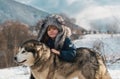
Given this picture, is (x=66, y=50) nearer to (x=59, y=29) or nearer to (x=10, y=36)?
(x=59, y=29)

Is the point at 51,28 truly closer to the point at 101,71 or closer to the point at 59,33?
the point at 59,33

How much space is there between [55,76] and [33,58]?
0.52m

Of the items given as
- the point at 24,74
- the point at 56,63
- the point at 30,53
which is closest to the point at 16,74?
the point at 24,74

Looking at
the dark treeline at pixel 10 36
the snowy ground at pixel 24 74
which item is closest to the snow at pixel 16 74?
the snowy ground at pixel 24 74

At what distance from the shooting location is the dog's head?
5.97m

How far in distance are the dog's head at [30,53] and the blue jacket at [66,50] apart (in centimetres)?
35

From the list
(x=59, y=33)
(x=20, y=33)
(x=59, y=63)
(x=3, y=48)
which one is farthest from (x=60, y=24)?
(x=20, y=33)

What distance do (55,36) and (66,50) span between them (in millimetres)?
297

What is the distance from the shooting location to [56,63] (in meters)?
6.38

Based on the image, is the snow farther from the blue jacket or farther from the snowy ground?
the blue jacket

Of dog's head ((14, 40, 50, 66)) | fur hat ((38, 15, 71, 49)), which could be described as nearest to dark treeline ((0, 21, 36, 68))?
fur hat ((38, 15, 71, 49))

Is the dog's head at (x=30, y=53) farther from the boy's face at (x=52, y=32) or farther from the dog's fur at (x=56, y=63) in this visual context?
the boy's face at (x=52, y=32)

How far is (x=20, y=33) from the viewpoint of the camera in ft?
117

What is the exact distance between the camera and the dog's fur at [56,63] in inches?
238
